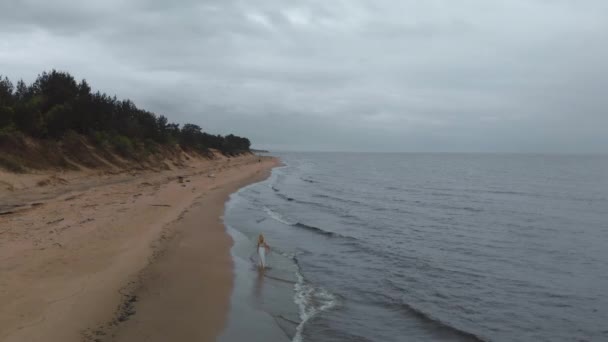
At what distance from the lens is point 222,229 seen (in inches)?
703

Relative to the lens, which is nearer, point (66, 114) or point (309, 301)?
point (309, 301)

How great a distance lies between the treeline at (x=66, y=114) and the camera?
28.6 m

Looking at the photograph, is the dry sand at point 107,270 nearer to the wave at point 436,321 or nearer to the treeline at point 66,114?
the wave at point 436,321

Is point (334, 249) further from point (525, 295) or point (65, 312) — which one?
point (65, 312)

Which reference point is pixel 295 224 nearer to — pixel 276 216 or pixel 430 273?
pixel 276 216

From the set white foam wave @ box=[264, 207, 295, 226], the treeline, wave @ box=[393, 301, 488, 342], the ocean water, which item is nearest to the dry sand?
the ocean water

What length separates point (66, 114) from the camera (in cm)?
3334

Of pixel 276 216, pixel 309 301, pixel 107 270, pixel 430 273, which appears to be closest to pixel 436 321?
pixel 309 301

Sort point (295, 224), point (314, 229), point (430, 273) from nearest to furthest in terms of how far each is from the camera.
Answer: point (430, 273), point (314, 229), point (295, 224)

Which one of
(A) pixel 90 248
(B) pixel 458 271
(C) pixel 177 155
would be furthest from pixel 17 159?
(C) pixel 177 155

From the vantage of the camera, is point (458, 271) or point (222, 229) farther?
point (222, 229)

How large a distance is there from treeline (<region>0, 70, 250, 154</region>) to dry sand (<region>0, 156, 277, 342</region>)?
30.9 feet

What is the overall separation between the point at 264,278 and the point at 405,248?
6582mm

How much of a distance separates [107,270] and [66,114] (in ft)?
89.6
